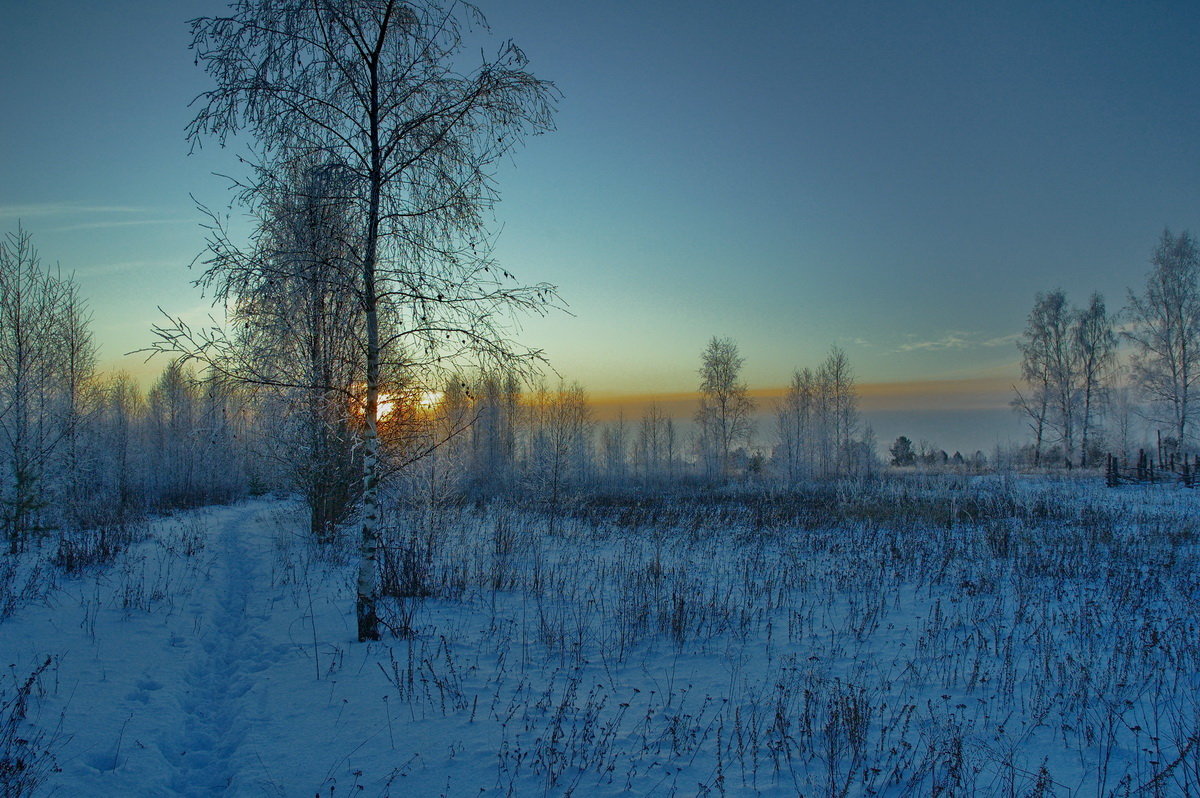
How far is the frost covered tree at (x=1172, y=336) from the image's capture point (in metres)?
25.9

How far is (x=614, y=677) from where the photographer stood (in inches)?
217

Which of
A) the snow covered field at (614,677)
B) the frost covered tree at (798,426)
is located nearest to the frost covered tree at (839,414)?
the frost covered tree at (798,426)

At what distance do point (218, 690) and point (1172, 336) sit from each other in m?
37.5

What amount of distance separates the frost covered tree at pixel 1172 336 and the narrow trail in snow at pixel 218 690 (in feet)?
120

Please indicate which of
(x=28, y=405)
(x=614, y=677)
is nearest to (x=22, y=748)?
(x=614, y=677)

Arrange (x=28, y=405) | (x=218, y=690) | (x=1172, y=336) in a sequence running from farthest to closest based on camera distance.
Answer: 1. (x=1172, y=336)
2. (x=28, y=405)
3. (x=218, y=690)

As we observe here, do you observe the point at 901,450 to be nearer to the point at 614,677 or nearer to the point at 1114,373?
the point at 1114,373

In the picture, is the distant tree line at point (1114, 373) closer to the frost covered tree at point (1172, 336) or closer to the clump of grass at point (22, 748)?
the frost covered tree at point (1172, 336)

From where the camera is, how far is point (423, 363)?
250 inches

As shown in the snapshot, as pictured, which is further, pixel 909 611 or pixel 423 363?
pixel 909 611

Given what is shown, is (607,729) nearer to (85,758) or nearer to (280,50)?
(85,758)

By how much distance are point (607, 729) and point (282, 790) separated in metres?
2.20

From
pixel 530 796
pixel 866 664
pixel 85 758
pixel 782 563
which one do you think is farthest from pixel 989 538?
pixel 85 758

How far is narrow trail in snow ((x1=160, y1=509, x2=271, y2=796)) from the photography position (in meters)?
3.88
